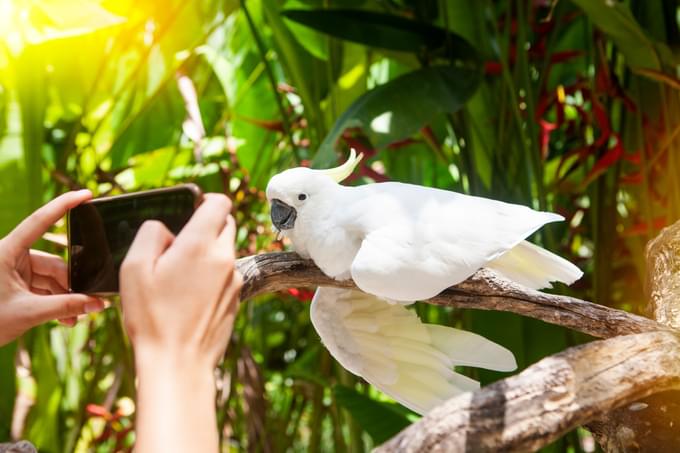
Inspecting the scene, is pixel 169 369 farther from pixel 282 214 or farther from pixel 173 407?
pixel 282 214

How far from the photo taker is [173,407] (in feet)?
1.01

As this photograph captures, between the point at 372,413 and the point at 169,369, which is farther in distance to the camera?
the point at 372,413

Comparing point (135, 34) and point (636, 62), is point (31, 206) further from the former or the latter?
point (636, 62)

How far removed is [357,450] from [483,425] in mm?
725

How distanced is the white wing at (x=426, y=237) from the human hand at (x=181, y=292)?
0.49 ft

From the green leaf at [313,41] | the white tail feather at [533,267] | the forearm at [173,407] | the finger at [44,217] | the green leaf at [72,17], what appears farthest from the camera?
the green leaf at [313,41]

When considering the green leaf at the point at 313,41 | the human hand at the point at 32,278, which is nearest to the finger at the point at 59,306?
the human hand at the point at 32,278

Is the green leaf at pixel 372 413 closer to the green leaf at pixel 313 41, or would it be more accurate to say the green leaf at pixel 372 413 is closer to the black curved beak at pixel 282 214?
the black curved beak at pixel 282 214

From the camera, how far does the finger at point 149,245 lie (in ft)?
1.06

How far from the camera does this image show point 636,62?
830mm

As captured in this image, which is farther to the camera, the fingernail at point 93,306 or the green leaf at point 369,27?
the green leaf at point 369,27

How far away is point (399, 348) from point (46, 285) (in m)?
0.27

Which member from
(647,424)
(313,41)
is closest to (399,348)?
(647,424)

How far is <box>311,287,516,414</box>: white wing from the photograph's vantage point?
0.54 metres
